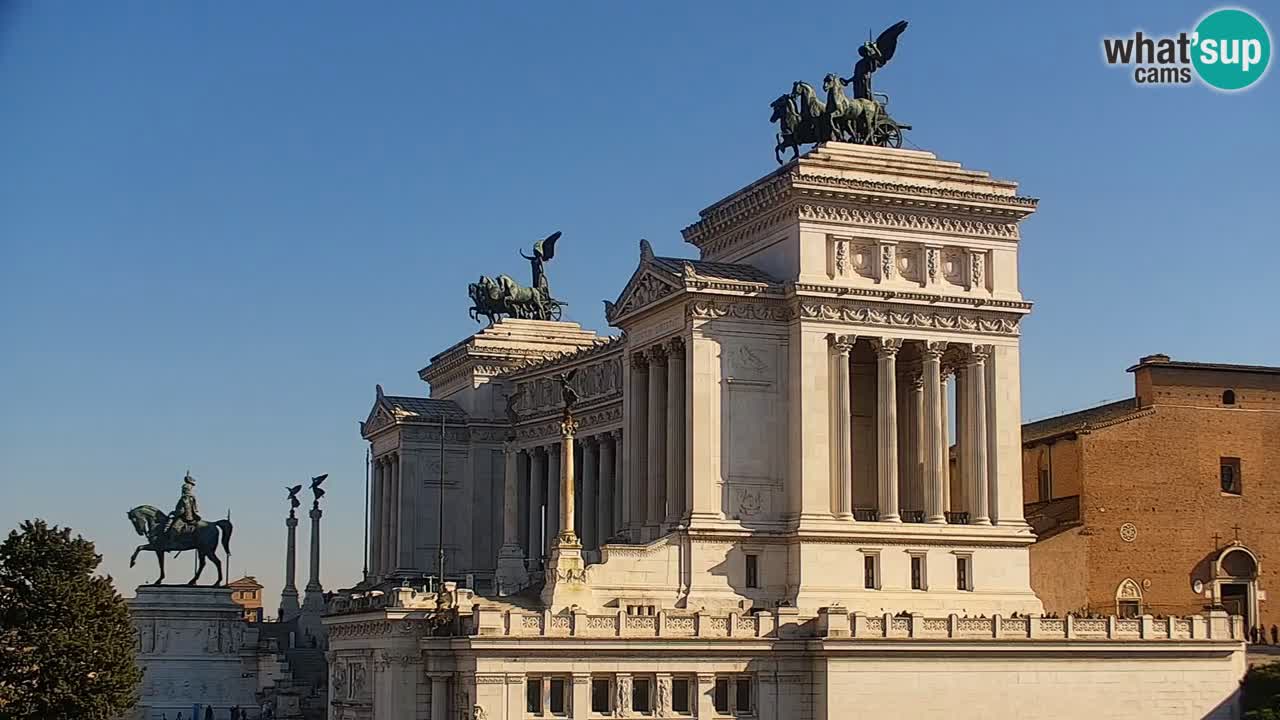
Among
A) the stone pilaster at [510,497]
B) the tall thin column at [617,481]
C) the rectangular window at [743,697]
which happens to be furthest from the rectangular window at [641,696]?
the stone pilaster at [510,497]

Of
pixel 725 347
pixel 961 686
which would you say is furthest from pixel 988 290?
pixel 961 686

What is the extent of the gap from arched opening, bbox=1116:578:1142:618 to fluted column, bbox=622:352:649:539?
22.7 metres

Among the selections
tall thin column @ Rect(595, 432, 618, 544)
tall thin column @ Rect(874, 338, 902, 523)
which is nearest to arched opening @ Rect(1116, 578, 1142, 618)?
tall thin column @ Rect(874, 338, 902, 523)

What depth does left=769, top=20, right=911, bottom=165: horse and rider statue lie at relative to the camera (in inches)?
3083

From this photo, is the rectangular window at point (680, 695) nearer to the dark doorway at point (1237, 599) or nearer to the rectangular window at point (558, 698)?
the rectangular window at point (558, 698)

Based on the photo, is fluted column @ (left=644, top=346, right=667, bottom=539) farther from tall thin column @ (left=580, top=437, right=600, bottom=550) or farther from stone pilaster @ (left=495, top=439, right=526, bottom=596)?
stone pilaster @ (left=495, top=439, right=526, bottom=596)

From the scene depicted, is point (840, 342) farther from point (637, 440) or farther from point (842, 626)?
point (842, 626)

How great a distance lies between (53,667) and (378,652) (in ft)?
37.5

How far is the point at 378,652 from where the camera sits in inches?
2837

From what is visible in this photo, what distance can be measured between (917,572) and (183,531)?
49852 millimetres

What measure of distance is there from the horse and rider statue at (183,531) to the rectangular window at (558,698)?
49034 millimetres

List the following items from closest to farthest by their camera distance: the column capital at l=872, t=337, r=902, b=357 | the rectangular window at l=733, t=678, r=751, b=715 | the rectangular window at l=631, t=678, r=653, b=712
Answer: the rectangular window at l=631, t=678, r=653, b=712, the rectangular window at l=733, t=678, r=751, b=715, the column capital at l=872, t=337, r=902, b=357

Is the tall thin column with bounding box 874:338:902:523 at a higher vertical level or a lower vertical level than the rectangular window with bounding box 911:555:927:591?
higher

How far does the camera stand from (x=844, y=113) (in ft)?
257
